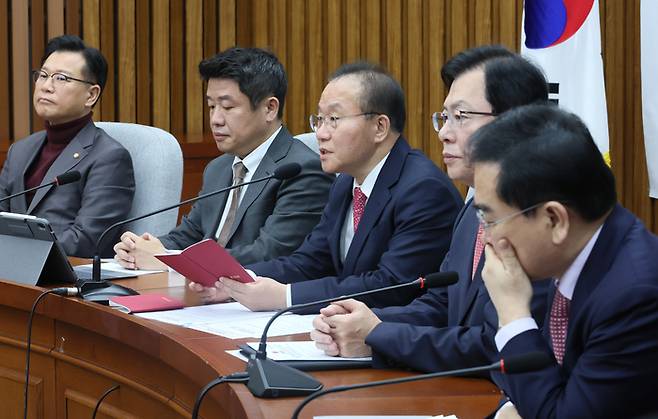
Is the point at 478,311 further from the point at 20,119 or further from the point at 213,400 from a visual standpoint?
the point at 20,119

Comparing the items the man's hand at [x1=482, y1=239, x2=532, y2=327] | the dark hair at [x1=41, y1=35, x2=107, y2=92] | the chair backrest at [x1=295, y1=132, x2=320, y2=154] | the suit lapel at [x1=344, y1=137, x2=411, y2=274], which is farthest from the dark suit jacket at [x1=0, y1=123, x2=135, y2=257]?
A: the man's hand at [x1=482, y1=239, x2=532, y2=327]

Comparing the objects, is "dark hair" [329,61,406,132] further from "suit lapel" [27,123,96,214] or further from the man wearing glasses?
"suit lapel" [27,123,96,214]

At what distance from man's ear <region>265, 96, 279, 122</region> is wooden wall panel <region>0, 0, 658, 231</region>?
1.81m

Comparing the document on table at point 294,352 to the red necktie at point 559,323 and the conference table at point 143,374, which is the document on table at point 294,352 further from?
the red necktie at point 559,323

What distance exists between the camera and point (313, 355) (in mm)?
2295

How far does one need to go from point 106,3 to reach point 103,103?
1.82 ft

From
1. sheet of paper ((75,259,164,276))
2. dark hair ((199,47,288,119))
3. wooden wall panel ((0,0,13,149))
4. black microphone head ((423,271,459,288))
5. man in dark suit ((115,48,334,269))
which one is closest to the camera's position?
black microphone head ((423,271,459,288))

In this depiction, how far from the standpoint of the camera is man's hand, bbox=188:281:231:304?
2975mm

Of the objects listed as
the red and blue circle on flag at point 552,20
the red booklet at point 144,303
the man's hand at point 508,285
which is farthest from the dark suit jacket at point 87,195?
the man's hand at point 508,285

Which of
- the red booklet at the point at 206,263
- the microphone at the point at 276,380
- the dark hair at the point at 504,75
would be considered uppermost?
the dark hair at the point at 504,75

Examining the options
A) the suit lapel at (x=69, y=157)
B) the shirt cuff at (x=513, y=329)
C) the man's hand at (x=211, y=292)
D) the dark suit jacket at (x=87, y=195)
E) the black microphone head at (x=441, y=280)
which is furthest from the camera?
the suit lapel at (x=69, y=157)

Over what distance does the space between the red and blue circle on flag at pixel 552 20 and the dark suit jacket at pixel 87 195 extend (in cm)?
179

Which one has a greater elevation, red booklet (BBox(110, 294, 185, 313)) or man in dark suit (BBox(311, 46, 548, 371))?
man in dark suit (BBox(311, 46, 548, 371))

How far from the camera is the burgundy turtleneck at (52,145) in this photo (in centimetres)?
444
